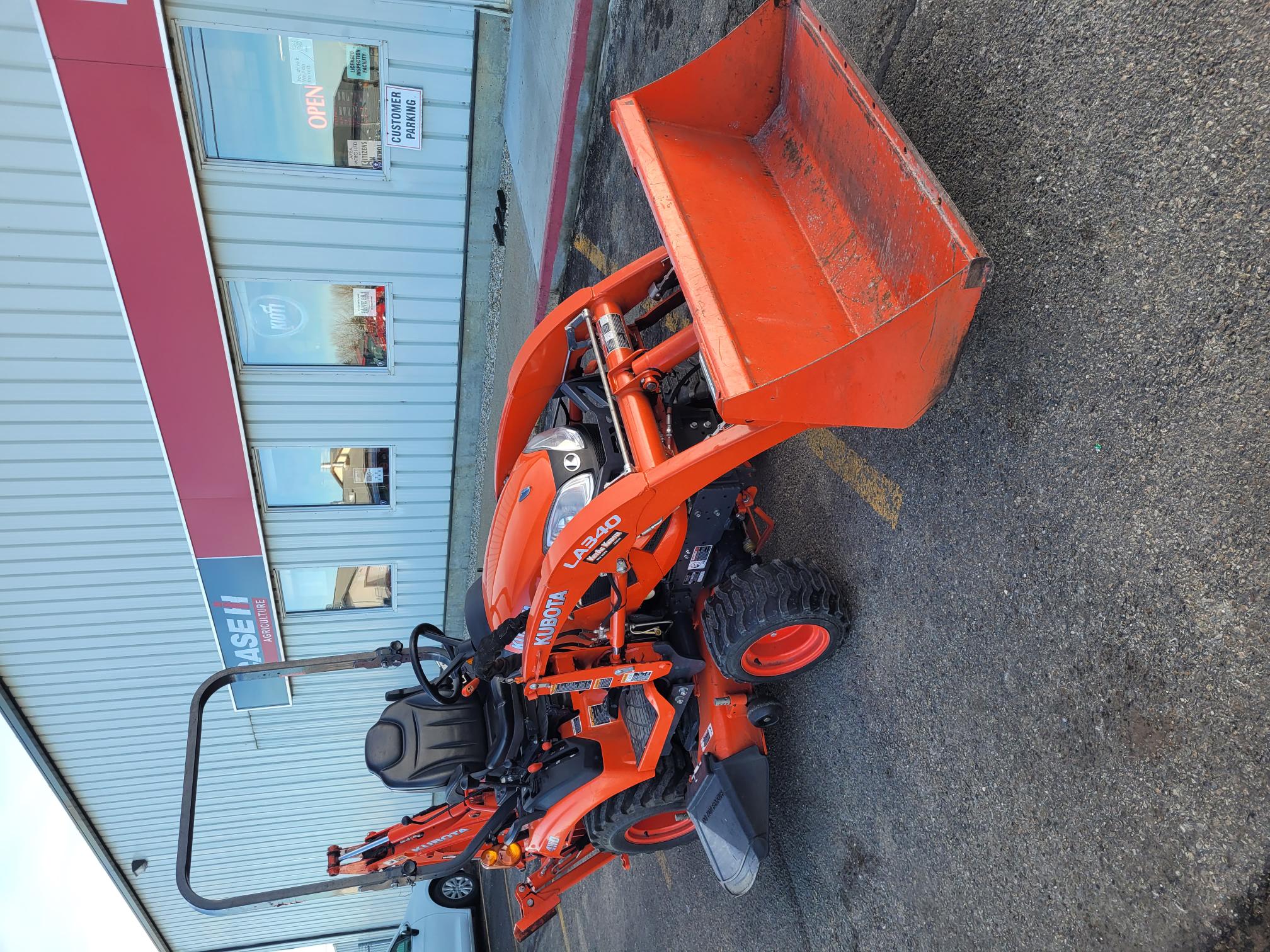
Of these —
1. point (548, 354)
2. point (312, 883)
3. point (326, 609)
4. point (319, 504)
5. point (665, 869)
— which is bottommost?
point (326, 609)

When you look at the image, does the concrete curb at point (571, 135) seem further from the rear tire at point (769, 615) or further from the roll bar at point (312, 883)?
the rear tire at point (769, 615)

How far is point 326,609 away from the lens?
338 inches

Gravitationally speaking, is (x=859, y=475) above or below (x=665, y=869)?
above

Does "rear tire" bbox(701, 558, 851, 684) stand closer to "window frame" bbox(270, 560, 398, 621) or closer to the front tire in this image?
"window frame" bbox(270, 560, 398, 621)

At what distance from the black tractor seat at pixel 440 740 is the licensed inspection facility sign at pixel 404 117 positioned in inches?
169

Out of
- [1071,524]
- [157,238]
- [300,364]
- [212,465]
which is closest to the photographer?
[1071,524]

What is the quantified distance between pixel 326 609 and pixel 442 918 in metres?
3.76

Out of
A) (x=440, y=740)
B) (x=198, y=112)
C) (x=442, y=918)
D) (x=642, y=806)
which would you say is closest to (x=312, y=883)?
(x=440, y=740)

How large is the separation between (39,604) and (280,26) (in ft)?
19.4

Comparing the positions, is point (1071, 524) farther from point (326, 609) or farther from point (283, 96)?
point (326, 609)

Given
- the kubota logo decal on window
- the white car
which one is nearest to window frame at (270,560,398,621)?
the white car

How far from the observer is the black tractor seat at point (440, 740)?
3.84m

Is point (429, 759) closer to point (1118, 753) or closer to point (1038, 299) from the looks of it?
point (1118, 753)

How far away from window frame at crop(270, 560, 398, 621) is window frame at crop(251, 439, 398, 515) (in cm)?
70
